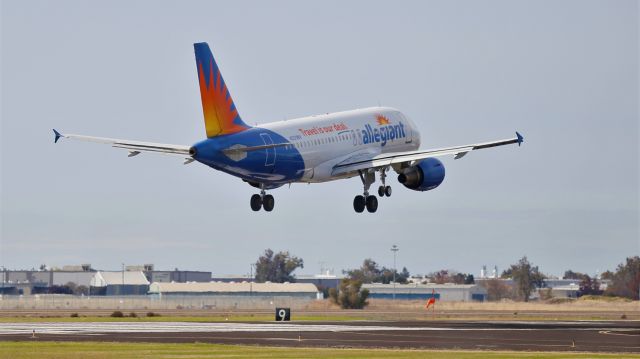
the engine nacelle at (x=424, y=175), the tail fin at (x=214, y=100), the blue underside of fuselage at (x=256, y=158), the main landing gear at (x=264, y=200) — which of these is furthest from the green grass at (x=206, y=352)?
the engine nacelle at (x=424, y=175)

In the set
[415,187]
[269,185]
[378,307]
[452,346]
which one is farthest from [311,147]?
[378,307]

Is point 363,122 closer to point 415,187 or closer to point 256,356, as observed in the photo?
point 415,187

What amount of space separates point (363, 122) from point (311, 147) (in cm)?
817

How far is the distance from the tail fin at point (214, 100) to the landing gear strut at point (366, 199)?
13.6 metres

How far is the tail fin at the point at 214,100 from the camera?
82.4 meters

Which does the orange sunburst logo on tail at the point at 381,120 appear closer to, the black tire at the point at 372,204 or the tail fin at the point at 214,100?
the black tire at the point at 372,204

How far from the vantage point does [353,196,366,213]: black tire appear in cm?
9450

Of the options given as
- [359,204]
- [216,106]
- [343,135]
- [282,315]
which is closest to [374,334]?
[359,204]

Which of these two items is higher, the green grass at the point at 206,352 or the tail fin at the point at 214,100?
the tail fin at the point at 214,100

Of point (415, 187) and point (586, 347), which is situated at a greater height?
point (415, 187)

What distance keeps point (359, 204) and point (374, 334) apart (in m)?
10.8

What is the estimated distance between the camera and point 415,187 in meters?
95.4

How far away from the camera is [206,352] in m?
69.9

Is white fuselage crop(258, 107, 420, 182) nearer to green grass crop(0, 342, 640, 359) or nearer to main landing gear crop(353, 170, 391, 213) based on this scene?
main landing gear crop(353, 170, 391, 213)
